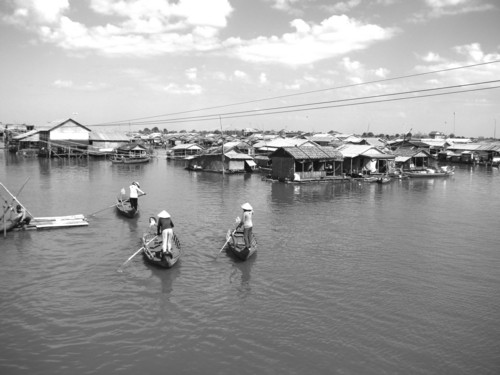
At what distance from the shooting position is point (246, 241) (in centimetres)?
1431

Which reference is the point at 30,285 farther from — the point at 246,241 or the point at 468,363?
the point at 468,363

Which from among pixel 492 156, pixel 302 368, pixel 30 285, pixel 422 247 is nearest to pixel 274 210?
pixel 422 247

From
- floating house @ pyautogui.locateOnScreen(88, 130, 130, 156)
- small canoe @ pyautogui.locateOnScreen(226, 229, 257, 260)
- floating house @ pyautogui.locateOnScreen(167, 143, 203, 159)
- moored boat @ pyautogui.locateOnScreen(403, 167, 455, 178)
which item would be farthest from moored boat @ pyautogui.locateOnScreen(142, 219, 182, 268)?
floating house @ pyautogui.locateOnScreen(88, 130, 130, 156)

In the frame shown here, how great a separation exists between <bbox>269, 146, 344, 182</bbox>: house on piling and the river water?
14.6 meters

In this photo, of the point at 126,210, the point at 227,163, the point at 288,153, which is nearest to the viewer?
the point at 126,210

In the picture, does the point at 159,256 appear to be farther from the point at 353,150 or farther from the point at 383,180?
the point at 353,150

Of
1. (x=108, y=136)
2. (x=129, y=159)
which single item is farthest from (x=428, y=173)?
(x=108, y=136)

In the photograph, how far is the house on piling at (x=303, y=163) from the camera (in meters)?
→ 37.1

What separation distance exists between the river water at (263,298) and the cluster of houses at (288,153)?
52.5ft

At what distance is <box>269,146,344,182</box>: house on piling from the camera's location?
37125mm

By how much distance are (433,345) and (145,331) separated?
6.59 meters

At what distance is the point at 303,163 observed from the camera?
3778cm

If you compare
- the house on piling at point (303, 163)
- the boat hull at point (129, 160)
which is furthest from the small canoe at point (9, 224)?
the boat hull at point (129, 160)

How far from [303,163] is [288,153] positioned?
1.94 m
